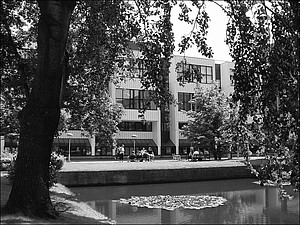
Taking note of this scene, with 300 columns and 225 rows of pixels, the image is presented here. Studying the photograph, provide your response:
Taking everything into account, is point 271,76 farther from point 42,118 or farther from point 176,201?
point 176,201

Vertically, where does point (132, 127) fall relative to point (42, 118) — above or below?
above

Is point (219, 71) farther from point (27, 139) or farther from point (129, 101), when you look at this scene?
point (27, 139)

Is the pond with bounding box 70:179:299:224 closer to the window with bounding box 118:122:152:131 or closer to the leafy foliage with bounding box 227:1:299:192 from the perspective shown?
the leafy foliage with bounding box 227:1:299:192

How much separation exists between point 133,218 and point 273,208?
5.73m

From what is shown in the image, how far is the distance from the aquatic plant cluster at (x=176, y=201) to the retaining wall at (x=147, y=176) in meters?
5.88

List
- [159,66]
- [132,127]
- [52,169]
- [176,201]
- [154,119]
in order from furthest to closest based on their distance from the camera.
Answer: [132,127] → [154,119] → [176,201] → [52,169] → [159,66]

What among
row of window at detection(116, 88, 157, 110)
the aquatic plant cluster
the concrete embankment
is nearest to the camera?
the aquatic plant cluster

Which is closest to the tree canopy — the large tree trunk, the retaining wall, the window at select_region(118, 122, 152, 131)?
the large tree trunk

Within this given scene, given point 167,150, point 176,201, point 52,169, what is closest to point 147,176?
point 176,201

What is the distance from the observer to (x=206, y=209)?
47.2 feet

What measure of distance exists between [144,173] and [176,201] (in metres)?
8.04

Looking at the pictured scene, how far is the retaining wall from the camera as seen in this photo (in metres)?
21.9

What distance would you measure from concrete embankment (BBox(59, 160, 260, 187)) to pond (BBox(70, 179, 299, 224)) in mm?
1066

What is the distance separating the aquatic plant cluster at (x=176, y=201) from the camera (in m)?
15.0
